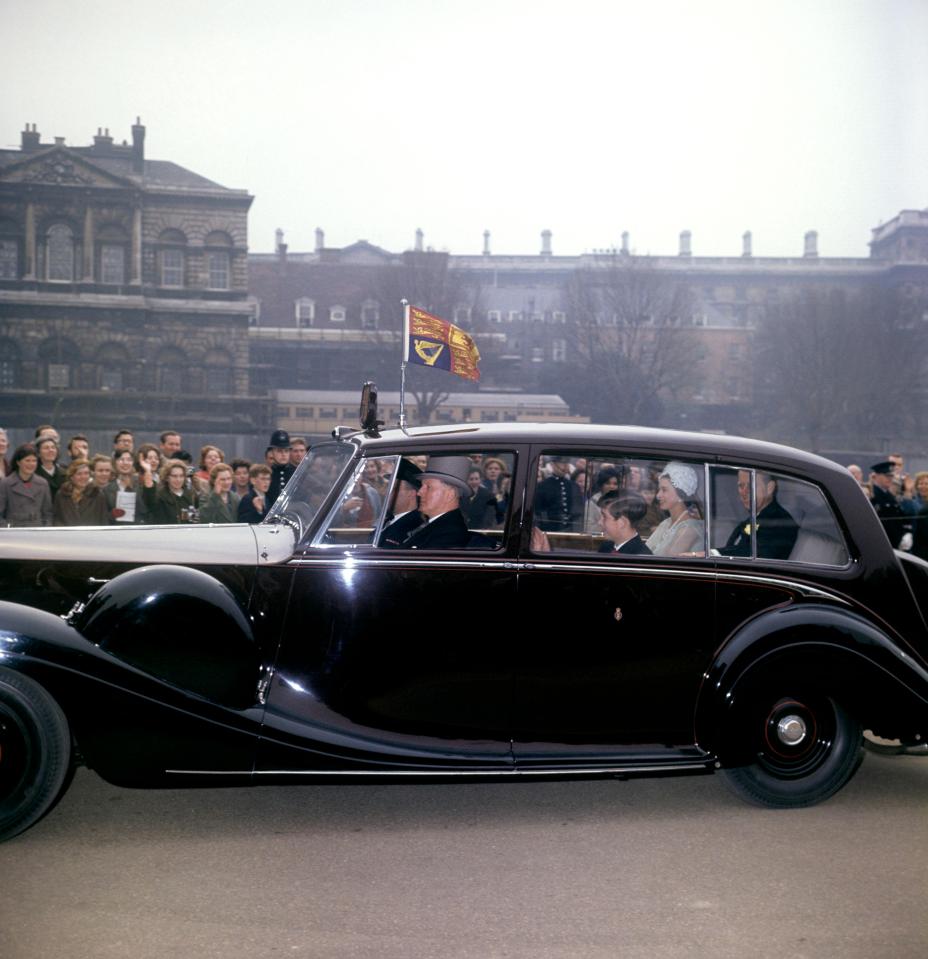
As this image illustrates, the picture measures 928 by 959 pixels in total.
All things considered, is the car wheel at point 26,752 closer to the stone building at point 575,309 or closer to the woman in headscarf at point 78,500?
the woman in headscarf at point 78,500

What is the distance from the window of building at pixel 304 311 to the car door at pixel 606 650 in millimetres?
78389

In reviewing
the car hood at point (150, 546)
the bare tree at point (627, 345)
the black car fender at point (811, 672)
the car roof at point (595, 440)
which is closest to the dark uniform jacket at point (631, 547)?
→ the car roof at point (595, 440)

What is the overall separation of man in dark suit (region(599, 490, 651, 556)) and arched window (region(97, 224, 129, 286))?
61.6m

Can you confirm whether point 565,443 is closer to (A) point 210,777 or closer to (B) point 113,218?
(A) point 210,777

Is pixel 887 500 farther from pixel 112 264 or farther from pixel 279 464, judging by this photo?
pixel 112 264

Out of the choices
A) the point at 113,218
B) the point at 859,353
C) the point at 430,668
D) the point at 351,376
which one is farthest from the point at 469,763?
the point at 351,376

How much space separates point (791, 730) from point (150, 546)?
9.88 feet

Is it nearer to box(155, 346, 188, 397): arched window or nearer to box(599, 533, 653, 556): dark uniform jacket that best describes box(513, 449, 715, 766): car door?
box(599, 533, 653, 556): dark uniform jacket

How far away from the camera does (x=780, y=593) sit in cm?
479

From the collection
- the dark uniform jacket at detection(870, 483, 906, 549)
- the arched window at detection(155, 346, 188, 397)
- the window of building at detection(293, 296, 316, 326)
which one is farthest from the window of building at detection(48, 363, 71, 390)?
the dark uniform jacket at detection(870, 483, 906, 549)

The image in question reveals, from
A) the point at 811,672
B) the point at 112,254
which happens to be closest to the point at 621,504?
the point at 811,672

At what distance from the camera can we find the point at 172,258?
6338 centimetres

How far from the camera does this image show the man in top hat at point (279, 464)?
10195 millimetres

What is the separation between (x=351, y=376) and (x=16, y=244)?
22129 mm
